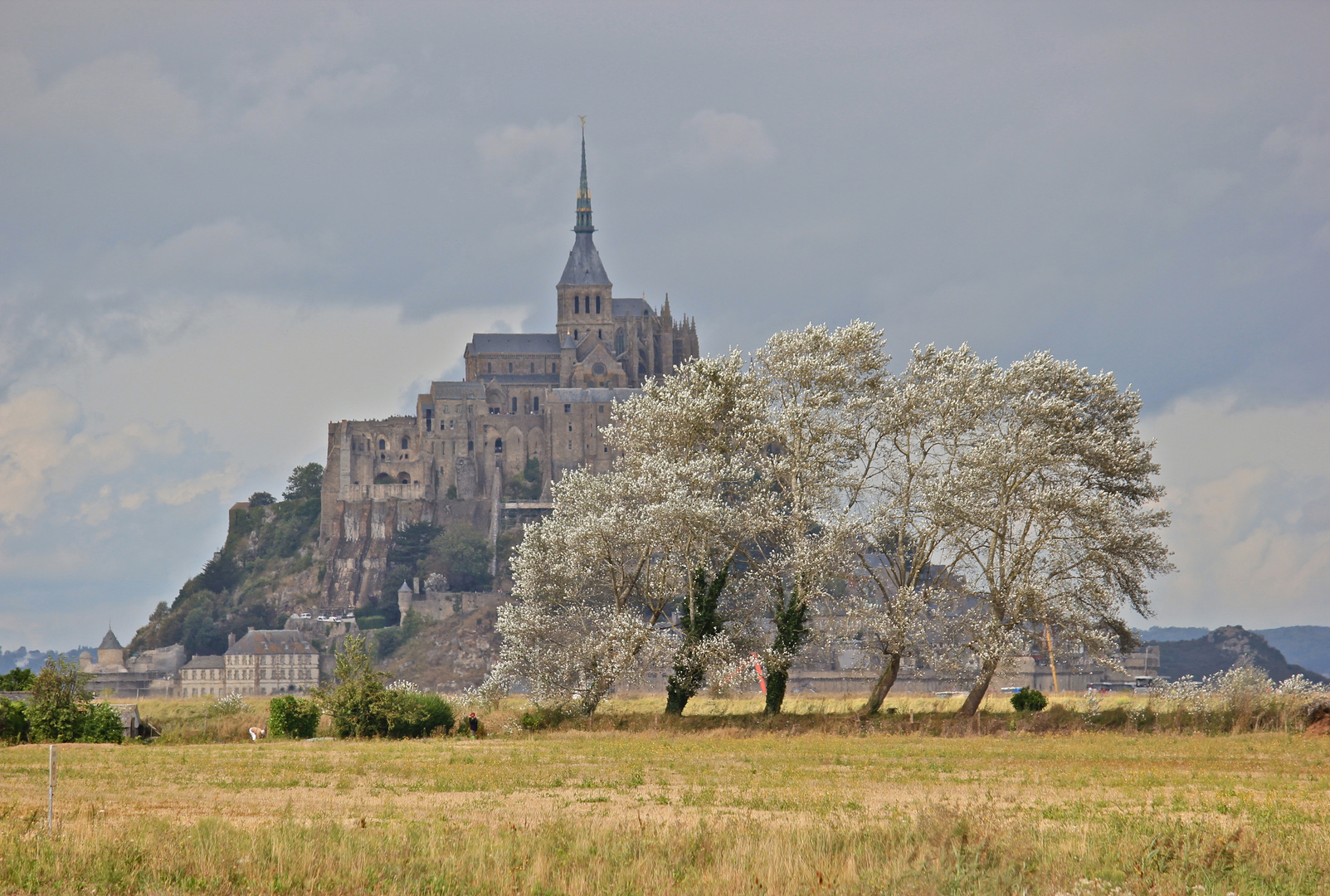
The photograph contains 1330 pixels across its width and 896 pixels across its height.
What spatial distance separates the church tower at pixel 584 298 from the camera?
164750mm

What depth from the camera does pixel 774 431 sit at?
3866cm

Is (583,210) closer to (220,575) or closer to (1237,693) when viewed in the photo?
(220,575)

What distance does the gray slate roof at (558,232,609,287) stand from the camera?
168500mm

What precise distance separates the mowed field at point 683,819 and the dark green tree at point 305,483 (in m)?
134

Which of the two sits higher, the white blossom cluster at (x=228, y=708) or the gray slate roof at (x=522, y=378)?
the gray slate roof at (x=522, y=378)

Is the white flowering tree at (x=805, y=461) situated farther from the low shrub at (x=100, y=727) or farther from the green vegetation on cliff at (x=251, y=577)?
the green vegetation on cliff at (x=251, y=577)

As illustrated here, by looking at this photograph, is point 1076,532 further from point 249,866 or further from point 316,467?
point 316,467

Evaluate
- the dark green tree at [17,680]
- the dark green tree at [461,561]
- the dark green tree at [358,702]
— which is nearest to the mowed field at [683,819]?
the dark green tree at [358,702]

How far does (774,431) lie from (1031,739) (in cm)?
1112

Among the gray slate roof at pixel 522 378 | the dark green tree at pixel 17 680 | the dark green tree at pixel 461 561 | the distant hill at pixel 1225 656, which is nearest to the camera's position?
the dark green tree at pixel 17 680

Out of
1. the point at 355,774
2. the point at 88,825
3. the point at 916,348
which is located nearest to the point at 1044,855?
the point at 88,825

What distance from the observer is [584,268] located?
170000 millimetres

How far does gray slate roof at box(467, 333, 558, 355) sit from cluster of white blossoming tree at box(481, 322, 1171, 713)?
121390 millimetres

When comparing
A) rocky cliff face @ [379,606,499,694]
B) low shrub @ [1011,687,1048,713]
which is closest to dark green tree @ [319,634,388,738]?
low shrub @ [1011,687,1048,713]
